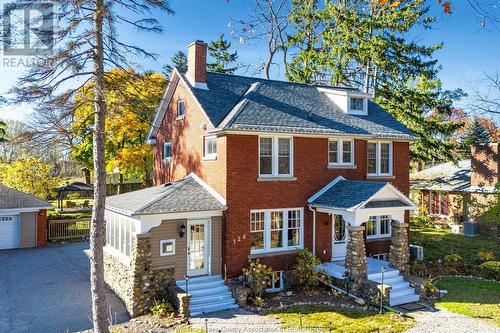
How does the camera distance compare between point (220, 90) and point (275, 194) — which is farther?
point (220, 90)

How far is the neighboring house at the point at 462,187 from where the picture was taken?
92.6ft

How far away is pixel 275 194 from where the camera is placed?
53.8ft

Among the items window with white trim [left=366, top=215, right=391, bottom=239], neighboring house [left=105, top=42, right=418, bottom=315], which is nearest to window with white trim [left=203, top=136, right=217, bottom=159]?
neighboring house [left=105, top=42, right=418, bottom=315]

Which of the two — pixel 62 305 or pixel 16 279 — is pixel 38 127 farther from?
pixel 16 279

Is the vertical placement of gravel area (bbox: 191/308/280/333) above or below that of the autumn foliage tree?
below

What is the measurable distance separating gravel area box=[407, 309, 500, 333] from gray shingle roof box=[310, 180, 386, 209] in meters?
4.56

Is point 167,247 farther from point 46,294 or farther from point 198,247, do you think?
point 46,294

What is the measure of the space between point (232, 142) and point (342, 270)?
23.3ft

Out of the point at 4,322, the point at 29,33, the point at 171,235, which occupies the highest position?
the point at 29,33

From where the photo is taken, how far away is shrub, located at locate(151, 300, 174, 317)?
13.2 meters

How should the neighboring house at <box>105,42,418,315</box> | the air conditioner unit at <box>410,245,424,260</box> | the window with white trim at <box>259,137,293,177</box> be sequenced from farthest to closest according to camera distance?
the air conditioner unit at <box>410,245,424,260</box> → the window with white trim at <box>259,137,293,177</box> → the neighboring house at <box>105,42,418,315</box>

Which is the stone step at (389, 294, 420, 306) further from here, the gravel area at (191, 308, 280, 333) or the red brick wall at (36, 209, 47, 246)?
the red brick wall at (36, 209, 47, 246)

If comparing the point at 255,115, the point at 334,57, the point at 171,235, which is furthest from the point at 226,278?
the point at 334,57

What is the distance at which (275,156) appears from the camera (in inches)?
648
